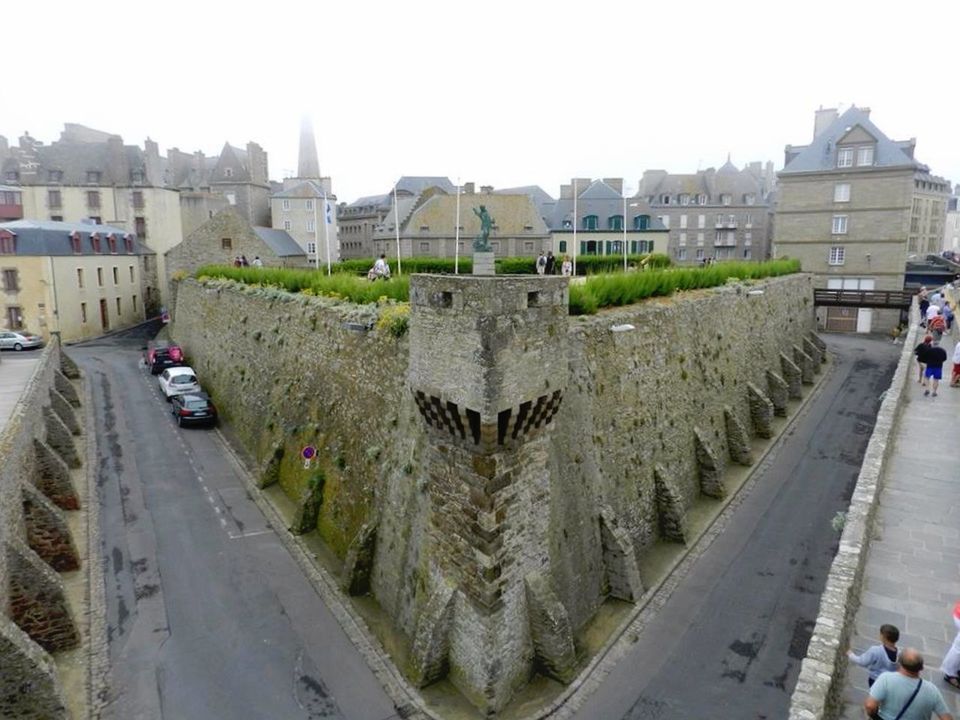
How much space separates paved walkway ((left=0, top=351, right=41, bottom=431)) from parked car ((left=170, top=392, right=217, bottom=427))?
4917mm

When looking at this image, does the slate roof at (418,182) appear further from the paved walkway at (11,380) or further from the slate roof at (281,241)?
the paved walkway at (11,380)

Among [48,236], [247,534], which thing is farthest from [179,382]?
[48,236]

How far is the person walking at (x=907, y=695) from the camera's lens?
5.57 meters

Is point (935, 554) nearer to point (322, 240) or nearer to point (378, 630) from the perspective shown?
point (378, 630)

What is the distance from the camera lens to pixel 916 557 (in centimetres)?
905

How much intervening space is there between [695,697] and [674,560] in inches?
174

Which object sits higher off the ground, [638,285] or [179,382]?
[638,285]

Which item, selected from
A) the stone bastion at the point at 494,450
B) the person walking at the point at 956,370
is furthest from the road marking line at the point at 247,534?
the person walking at the point at 956,370

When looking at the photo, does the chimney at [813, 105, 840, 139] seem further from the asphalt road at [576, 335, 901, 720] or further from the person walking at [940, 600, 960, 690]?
the person walking at [940, 600, 960, 690]

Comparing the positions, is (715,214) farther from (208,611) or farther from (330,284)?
(208,611)

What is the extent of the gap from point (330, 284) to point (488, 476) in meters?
10.8

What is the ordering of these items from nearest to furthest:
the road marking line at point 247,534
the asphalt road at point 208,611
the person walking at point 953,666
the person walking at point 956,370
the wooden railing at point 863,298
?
the person walking at point 953,666 < the asphalt road at point 208,611 < the road marking line at point 247,534 < the person walking at point 956,370 < the wooden railing at point 863,298

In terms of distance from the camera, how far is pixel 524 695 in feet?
36.7

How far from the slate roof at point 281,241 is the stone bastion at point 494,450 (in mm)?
25653
